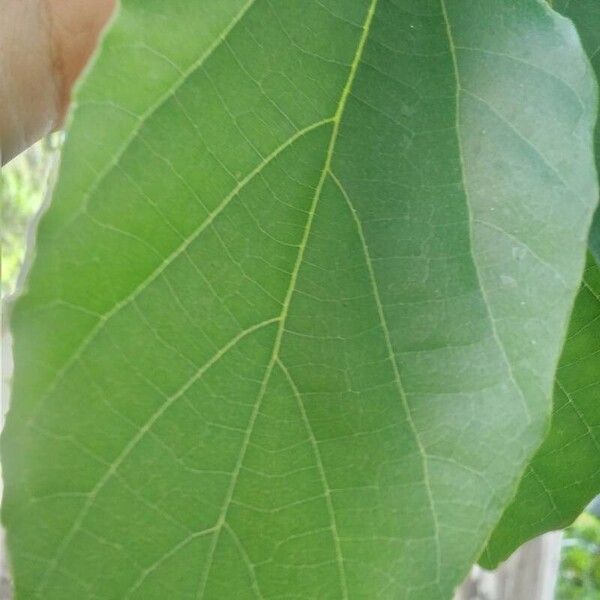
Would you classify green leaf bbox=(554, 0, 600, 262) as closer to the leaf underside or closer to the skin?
the leaf underside

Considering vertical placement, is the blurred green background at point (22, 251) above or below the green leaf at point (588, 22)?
below

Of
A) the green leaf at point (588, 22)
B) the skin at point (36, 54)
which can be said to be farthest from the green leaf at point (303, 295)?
the skin at point (36, 54)

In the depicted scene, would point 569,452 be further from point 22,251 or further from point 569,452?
point 22,251

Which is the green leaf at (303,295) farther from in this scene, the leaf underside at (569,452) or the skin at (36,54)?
the skin at (36,54)

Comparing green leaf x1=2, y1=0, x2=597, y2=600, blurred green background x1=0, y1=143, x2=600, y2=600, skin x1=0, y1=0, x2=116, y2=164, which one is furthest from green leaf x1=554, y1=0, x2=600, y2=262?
blurred green background x1=0, y1=143, x2=600, y2=600

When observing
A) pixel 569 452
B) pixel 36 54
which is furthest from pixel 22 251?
pixel 569 452

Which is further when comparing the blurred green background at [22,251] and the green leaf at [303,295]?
the blurred green background at [22,251]

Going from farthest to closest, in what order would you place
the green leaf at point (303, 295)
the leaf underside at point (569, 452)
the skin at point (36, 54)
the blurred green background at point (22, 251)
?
the blurred green background at point (22, 251) → the skin at point (36, 54) → the leaf underside at point (569, 452) → the green leaf at point (303, 295)

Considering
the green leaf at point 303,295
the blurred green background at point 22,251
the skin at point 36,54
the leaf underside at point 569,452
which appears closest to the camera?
the green leaf at point 303,295
